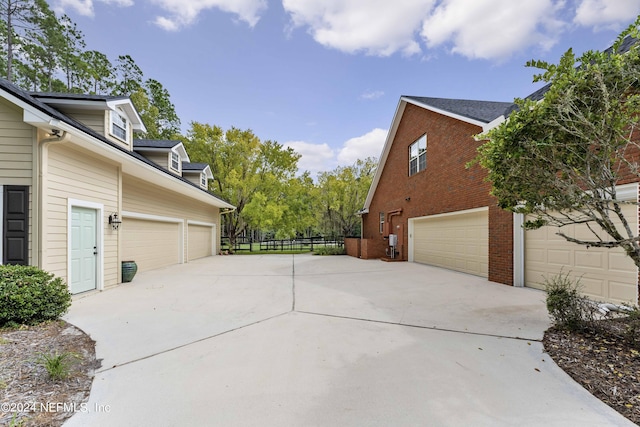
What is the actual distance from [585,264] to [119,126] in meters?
13.3

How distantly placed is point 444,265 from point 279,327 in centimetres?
860

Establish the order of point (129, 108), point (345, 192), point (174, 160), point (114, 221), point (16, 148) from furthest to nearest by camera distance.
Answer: point (345, 192) < point (174, 160) < point (129, 108) < point (114, 221) < point (16, 148)

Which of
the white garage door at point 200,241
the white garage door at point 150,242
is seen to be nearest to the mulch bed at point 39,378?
the white garage door at point 150,242

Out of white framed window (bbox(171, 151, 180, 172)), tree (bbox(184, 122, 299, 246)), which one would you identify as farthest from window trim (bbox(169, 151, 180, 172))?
tree (bbox(184, 122, 299, 246))

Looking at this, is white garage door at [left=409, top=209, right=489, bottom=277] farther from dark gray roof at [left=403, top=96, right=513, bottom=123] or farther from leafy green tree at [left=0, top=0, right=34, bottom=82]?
leafy green tree at [left=0, top=0, right=34, bottom=82]

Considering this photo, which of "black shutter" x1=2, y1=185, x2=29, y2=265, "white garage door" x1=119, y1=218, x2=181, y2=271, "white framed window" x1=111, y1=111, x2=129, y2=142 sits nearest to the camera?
"black shutter" x1=2, y1=185, x2=29, y2=265

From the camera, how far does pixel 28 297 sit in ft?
14.0

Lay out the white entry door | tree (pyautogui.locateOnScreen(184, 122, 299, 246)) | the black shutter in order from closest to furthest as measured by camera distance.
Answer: the black shutter < the white entry door < tree (pyautogui.locateOnScreen(184, 122, 299, 246))

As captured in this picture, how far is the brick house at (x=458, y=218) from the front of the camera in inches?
229

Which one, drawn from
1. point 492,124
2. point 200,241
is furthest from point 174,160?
point 492,124

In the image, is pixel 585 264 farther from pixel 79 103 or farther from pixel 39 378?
pixel 79 103

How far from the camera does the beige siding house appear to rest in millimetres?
5430

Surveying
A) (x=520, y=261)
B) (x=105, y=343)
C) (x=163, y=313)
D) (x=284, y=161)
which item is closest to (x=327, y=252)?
(x=284, y=161)

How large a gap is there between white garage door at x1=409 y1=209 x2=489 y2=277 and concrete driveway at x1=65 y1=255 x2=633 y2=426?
276 cm
